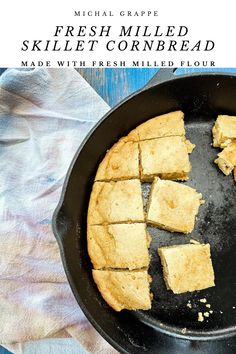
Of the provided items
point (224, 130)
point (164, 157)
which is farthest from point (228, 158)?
point (164, 157)

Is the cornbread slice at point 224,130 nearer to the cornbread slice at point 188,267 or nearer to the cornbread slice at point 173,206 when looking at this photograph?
the cornbread slice at point 173,206

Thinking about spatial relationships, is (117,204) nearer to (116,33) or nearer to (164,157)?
(164,157)

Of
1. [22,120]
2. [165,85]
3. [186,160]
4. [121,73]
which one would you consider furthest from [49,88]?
[186,160]

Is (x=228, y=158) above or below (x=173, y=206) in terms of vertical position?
above

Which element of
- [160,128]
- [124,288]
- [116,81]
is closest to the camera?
[124,288]

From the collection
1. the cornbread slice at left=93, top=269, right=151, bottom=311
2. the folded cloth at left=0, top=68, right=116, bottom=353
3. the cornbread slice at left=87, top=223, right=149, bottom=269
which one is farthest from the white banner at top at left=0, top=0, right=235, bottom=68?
the cornbread slice at left=93, top=269, right=151, bottom=311

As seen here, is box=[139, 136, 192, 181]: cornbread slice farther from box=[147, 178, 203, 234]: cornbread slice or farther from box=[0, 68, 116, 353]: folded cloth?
box=[0, 68, 116, 353]: folded cloth

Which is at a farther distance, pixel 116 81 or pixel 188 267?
pixel 116 81
